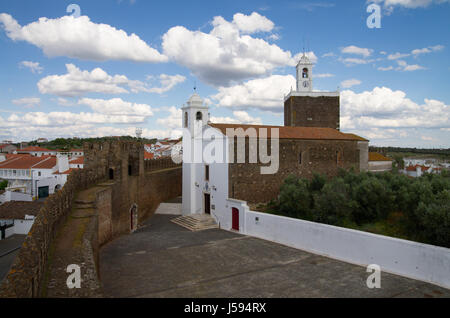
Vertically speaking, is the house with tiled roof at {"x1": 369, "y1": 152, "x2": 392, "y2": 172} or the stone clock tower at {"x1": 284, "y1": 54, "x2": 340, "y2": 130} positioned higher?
the stone clock tower at {"x1": 284, "y1": 54, "x2": 340, "y2": 130}

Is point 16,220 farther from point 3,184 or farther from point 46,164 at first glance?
point 3,184

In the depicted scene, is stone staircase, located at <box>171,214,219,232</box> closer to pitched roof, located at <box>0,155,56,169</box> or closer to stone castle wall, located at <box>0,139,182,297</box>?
stone castle wall, located at <box>0,139,182,297</box>

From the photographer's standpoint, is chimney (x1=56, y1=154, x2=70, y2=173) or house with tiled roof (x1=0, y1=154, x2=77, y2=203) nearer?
house with tiled roof (x1=0, y1=154, x2=77, y2=203)

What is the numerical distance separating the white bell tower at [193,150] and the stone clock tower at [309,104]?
337 inches

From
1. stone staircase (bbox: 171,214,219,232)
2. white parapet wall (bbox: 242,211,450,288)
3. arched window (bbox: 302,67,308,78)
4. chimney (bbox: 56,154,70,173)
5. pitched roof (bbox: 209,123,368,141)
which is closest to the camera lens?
white parapet wall (bbox: 242,211,450,288)

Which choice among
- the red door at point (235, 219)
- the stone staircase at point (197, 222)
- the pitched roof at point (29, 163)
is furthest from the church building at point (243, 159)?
the pitched roof at point (29, 163)

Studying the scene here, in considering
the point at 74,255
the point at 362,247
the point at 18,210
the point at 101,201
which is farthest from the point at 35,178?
the point at 362,247

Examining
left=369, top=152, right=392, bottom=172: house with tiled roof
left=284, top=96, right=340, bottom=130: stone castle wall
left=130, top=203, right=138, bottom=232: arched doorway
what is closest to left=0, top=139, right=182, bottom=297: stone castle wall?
left=130, top=203, right=138, bottom=232: arched doorway

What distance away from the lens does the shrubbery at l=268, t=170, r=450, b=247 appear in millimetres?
11211

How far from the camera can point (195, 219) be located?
62.2 feet

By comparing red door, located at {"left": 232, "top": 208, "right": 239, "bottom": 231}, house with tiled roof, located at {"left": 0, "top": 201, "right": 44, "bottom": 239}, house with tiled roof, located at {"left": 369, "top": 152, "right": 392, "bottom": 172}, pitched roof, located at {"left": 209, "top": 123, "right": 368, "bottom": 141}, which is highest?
pitched roof, located at {"left": 209, "top": 123, "right": 368, "bottom": 141}
